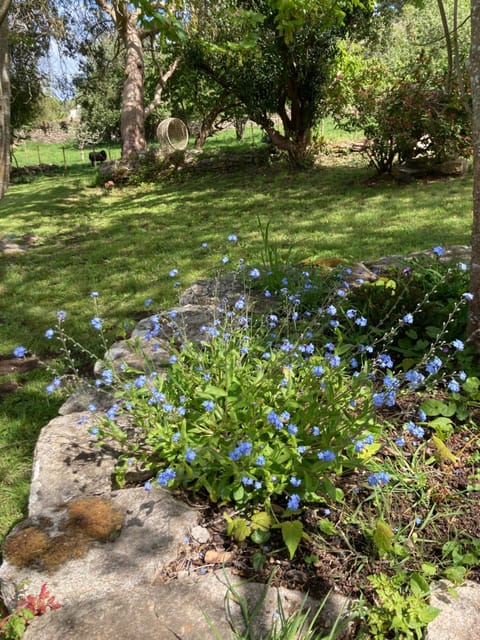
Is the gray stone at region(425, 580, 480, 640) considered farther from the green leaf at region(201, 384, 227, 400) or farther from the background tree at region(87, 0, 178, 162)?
the background tree at region(87, 0, 178, 162)

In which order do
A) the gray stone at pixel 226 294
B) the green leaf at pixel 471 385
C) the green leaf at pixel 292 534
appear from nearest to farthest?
the green leaf at pixel 292 534
the green leaf at pixel 471 385
the gray stone at pixel 226 294

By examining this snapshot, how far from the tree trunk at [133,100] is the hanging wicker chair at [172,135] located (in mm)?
624

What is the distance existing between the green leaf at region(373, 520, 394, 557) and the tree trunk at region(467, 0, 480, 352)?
104cm

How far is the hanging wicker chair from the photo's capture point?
12.9 meters

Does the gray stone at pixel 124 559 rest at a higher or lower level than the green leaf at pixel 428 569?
higher

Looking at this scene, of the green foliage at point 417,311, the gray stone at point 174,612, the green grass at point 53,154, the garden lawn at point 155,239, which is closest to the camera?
the gray stone at point 174,612

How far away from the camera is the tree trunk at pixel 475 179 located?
85.0 inches

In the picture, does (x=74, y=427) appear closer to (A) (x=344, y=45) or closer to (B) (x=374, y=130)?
(B) (x=374, y=130)

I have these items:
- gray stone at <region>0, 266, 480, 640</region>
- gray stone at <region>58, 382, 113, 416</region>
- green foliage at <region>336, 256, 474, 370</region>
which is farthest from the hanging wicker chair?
gray stone at <region>0, 266, 480, 640</region>

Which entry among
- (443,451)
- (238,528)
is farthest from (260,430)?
(443,451)

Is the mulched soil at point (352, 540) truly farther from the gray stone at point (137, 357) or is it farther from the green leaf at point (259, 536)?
the gray stone at point (137, 357)

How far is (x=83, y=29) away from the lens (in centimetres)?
1245

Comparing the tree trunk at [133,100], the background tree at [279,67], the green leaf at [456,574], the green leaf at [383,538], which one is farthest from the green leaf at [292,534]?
the tree trunk at [133,100]

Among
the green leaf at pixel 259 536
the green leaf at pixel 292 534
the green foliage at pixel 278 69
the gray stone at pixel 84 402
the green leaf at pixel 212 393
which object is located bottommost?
the green leaf at pixel 259 536
